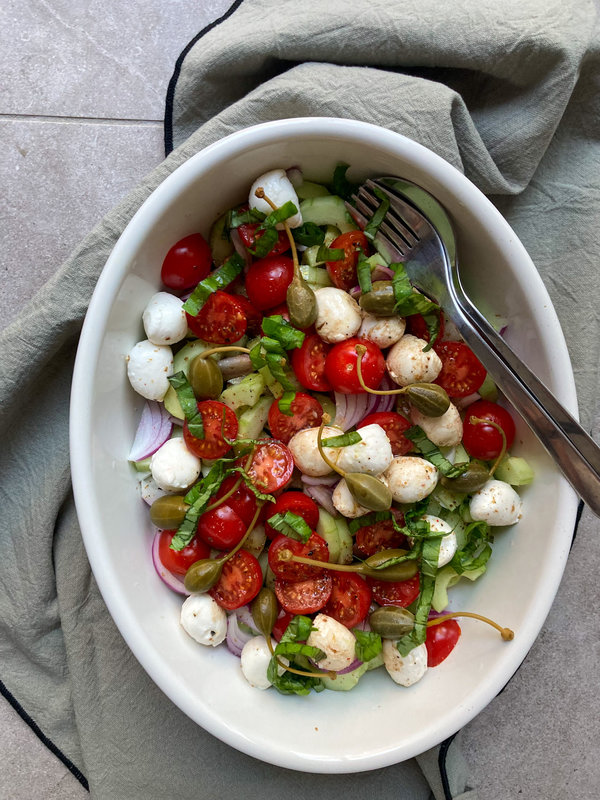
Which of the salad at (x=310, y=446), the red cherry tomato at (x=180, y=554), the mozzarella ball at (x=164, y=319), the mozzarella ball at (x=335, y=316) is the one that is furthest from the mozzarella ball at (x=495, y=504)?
the mozzarella ball at (x=164, y=319)

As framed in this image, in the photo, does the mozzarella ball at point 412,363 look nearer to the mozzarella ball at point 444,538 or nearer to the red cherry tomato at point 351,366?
the red cherry tomato at point 351,366

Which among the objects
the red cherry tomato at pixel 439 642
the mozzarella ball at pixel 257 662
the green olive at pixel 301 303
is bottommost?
the red cherry tomato at pixel 439 642

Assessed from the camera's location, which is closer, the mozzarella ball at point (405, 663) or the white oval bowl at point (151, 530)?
the white oval bowl at point (151, 530)

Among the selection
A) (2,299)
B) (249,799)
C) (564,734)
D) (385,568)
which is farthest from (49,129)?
(564,734)

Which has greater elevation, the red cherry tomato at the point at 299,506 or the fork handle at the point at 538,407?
the fork handle at the point at 538,407

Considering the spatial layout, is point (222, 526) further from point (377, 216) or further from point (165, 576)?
point (377, 216)

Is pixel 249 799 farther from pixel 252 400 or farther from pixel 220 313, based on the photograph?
pixel 220 313
